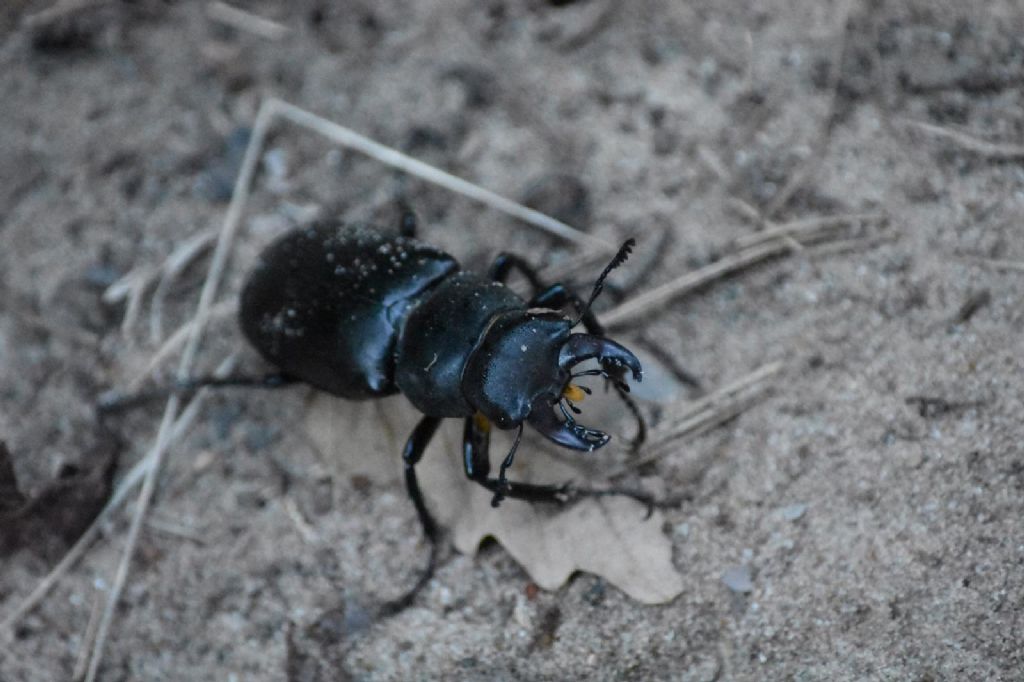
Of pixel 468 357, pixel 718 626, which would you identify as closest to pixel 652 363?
pixel 468 357

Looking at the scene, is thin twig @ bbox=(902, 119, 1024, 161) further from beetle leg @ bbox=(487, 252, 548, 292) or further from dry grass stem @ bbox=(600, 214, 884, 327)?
beetle leg @ bbox=(487, 252, 548, 292)

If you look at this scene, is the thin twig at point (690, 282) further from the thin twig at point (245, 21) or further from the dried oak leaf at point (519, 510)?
the thin twig at point (245, 21)

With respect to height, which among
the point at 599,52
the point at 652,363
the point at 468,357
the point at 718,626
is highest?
the point at 599,52

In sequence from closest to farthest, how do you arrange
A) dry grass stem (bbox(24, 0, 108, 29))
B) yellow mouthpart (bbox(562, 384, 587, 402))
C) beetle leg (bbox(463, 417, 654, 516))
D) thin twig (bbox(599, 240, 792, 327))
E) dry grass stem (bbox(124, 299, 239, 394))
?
yellow mouthpart (bbox(562, 384, 587, 402)) → beetle leg (bbox(463, 417, 654, 516)) → thin twig (bbox(599, 240, 792, 327)) → dry grass stem (bbox(124, 299, 239, 394)) → dry grass stem (bbox(24, 0, 108, 29))

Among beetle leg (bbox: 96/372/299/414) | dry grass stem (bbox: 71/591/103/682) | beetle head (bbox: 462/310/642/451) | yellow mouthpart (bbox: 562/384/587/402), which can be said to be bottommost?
dry grass stem (bbox: 71/591/103/682)

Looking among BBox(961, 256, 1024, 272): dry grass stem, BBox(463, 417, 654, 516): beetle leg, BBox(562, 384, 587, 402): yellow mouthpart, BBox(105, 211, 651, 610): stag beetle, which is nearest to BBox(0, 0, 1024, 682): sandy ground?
BBox(961, 256, 1024, 272): dry grass stem

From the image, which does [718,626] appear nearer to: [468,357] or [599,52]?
[468,357]

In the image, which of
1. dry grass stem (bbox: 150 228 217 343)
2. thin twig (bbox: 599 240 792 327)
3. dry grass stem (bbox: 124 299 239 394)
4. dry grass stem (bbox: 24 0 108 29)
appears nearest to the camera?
thin twig (bbox: 599 240 792 327)
